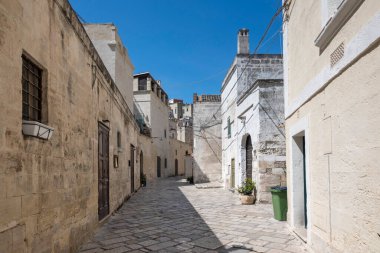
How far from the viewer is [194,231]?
23.2 ft

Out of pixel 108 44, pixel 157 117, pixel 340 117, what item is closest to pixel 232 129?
pixel 108 44

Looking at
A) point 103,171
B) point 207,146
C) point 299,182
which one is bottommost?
point 299,182

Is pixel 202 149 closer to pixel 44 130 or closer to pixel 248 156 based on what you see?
pixel 248 156

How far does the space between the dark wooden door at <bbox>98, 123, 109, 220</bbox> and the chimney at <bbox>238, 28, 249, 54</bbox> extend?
9.28 metres

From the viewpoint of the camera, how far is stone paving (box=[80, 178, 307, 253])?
5.73m

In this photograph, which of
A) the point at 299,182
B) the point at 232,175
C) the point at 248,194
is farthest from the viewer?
the point at 232,175

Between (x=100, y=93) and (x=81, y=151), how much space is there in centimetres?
217

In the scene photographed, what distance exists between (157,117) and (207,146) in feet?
32.1

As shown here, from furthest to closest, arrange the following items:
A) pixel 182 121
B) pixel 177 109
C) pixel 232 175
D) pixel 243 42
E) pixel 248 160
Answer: pixel 177 109
pixel 182 121
pixel 232 175
pixel 243 42
pixel 248 160

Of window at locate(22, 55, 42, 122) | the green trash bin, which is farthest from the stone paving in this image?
window at locate(22, 55, 42, 122)

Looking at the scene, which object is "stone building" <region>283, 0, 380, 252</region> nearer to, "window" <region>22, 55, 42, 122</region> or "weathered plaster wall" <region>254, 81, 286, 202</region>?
"window" <region>22, 55, 42, 122</region>

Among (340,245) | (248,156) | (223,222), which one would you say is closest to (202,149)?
(248,156)

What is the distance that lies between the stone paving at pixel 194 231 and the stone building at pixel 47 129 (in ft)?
2.09

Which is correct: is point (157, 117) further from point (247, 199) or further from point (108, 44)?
point (247, 199)
